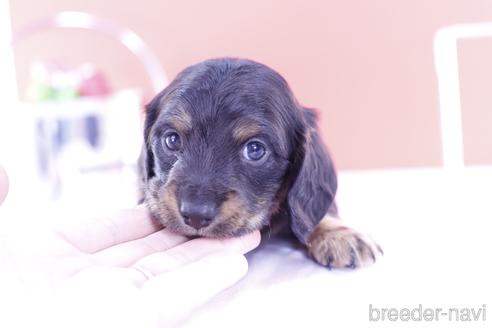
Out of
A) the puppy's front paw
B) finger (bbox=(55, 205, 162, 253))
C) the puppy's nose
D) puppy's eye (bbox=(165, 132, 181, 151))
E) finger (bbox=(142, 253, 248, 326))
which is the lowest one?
the puppy's front paw

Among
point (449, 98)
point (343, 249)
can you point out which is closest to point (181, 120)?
point (343, 249)

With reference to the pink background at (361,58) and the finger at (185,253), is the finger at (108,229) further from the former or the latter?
the pink background at (361,58)

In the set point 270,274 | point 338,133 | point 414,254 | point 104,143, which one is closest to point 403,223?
point 414,254

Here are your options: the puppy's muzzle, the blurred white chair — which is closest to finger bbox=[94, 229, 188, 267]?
the puppy's muzzle

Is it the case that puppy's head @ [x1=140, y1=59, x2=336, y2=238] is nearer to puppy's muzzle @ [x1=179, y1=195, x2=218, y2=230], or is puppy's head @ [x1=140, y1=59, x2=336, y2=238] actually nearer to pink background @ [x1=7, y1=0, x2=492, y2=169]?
puppy's muzzle @ [x1=179, y1=195, x2=218, y2=230]

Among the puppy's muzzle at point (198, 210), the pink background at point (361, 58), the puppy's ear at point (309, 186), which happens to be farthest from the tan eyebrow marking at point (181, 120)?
the pink background at point (361, 58)

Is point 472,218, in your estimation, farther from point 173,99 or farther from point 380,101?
point 380,101

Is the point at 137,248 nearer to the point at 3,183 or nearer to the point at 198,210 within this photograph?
the point at 198,210
